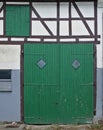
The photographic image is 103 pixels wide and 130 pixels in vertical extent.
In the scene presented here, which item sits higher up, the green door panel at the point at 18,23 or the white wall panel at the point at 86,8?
the white wall panel at the point at 86,8

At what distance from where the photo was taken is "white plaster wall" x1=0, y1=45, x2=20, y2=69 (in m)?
16.8

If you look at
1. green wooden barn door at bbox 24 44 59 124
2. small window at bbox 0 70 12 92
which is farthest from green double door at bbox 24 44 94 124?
small window at bbox 0 70 12 92

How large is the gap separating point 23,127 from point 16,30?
2.87 meters

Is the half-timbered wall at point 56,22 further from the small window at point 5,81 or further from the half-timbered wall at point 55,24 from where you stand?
the small window at point 5,81

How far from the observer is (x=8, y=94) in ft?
55.1

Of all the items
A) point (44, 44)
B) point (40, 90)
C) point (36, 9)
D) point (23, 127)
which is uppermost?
point (36, 9)

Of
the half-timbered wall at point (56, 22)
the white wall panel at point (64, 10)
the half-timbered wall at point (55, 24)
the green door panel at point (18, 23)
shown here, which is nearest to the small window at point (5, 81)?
the half-timbered wall at point (55, 24)

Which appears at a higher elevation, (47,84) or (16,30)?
(16,30)

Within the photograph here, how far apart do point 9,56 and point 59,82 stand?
1.67m

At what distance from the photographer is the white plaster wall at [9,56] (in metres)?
16.8

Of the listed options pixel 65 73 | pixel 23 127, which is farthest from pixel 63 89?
pixel 23 127

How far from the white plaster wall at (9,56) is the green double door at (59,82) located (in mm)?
244

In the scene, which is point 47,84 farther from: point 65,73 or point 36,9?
point 36,9

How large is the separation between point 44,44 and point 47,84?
3.89 feet
